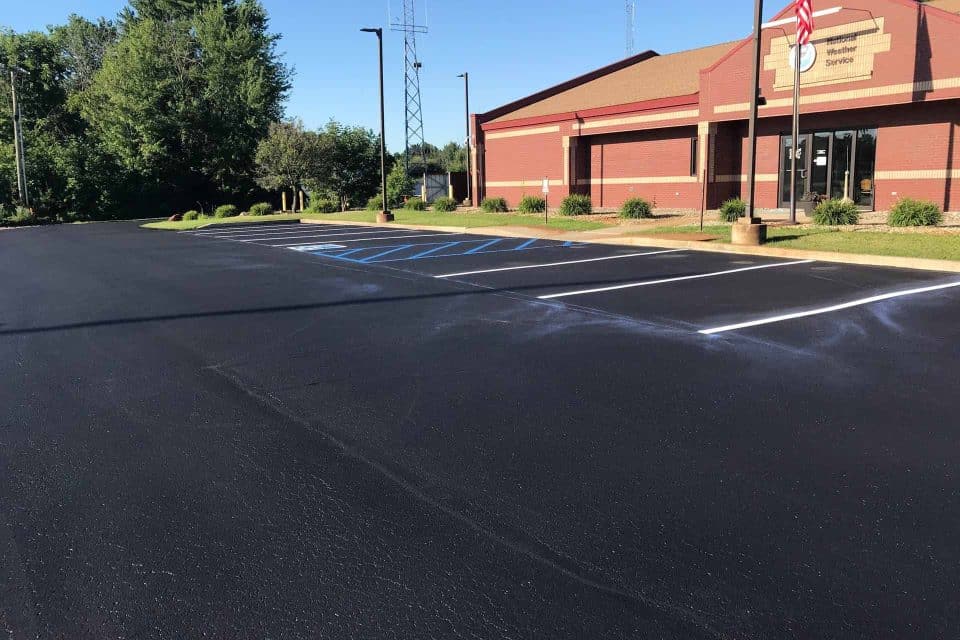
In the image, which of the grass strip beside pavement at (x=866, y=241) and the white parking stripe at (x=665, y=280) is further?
the grass strip beside pavement at (x=866, y=241)

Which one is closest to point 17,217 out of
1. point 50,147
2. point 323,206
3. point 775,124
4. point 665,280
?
point 50,147

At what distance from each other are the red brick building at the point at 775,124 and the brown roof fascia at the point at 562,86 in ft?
2.73

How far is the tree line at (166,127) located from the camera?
44812mm

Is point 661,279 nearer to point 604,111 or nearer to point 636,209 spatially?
point 636,209

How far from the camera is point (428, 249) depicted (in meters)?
19.0

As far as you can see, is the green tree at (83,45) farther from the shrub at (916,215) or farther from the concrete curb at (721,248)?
the shrub at (916,215)

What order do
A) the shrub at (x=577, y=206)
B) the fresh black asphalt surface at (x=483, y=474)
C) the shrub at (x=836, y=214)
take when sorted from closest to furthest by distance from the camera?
the fresh black asphalt surface at (x=483, y=474) < the shrub at (x=836, y=214) < the shrub at (x=577, y=206)

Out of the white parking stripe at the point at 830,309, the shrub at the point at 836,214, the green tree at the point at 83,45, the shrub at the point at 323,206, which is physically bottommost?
the white parking stripe at the point at 830,309

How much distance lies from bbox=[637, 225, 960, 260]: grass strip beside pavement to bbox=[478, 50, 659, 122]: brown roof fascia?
20164 mm

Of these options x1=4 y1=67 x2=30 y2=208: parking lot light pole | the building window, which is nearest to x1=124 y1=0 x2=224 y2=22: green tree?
x1=4 y1=67 x2=30 y2=208: parking lot light pole

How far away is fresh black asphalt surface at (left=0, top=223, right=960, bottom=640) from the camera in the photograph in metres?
3.20

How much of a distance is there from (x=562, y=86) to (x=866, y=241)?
80.4 feet

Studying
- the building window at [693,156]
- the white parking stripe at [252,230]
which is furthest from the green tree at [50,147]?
the building window at [693,156]

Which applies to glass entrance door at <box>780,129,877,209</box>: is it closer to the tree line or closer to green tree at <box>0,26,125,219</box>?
the tree line
